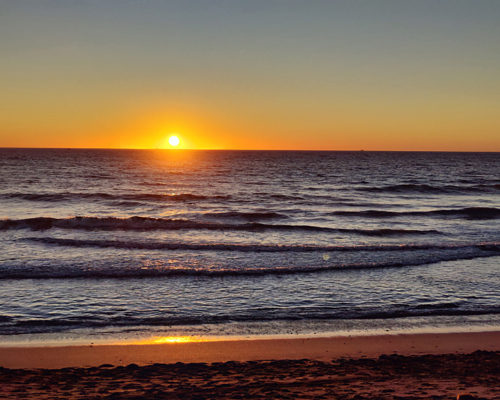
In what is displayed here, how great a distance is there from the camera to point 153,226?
24.9 metres

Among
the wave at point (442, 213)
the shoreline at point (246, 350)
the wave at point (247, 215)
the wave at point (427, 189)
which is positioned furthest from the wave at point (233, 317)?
the wave at point (427, 189)

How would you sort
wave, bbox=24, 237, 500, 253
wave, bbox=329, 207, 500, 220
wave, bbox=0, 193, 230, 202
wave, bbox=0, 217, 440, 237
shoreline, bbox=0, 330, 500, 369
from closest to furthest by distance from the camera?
shoreline, bbox=0, 330, 500, 369 < wave, bbox=24, 237, 500, 253 < wave, bbox=0, 217, 440, 237 < wave, bbox=329, 207, 500, 220 < wave, bbox=0, 193, 230, 202

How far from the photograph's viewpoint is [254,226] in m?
25.4

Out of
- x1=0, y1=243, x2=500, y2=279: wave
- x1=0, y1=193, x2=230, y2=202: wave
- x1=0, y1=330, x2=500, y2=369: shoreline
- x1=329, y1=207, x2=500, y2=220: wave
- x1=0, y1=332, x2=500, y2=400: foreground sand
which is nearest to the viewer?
x1=0, y1=332, x2=500, y2=400: foreground sand

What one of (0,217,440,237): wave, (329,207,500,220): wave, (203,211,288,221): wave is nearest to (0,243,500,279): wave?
(0,217,440,237): wave

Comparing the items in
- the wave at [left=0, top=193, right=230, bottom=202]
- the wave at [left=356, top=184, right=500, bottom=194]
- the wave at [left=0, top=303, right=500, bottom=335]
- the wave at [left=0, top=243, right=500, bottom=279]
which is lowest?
the wave at [left=0, top=243, right=500, bottom=279]

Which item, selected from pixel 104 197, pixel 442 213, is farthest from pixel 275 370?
pixel 104 197

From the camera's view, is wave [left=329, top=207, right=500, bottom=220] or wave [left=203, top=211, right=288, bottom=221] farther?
wave [left=329, top=207, right=500, bottom=220]

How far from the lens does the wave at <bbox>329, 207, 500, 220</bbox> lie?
3125cm

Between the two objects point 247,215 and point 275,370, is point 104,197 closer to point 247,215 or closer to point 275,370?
point 247,215

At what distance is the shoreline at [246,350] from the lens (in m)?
7.73

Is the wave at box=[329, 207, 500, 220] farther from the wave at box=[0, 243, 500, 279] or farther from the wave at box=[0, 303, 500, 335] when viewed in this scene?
the wave at box=[0, 303, 500, 335]

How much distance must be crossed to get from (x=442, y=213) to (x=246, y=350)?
28.1m

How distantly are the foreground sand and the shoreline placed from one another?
0.02 meters
